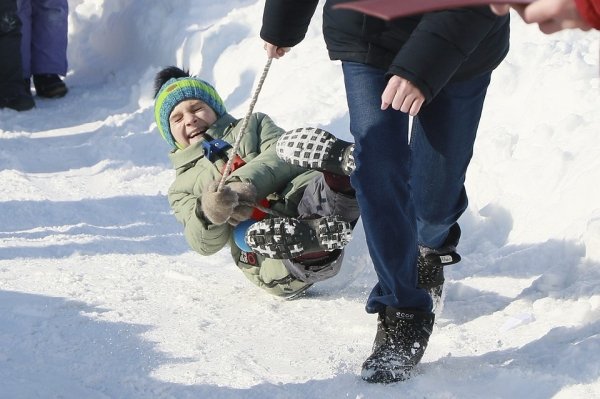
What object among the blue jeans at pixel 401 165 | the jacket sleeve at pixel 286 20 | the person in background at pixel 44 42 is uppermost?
the jacket sleeve at pixel 286 20

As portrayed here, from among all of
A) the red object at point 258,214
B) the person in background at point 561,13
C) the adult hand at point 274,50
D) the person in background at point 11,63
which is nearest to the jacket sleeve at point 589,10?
the person in background at point 561,13

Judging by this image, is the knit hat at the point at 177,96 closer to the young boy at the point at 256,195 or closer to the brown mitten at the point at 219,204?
the young boy at the point at 256,195

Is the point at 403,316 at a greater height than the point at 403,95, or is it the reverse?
the point at 403,95

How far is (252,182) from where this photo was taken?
14.2 ft

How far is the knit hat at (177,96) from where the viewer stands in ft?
16.1

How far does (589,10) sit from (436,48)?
1.26 metres

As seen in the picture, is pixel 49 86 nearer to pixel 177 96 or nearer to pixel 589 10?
pixel 177 96

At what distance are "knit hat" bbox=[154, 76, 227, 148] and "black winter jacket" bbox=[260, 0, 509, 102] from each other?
4.42 feet

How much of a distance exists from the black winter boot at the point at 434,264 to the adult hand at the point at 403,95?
41.4 inches

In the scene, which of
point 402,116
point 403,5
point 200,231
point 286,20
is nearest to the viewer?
point 403,5

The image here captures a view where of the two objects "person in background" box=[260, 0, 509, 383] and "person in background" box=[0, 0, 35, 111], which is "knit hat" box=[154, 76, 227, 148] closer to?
"person in background" box=[260, 0, 509, 383]

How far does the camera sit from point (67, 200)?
6.32 m

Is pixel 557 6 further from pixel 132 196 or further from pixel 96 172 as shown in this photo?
pixel 96 172

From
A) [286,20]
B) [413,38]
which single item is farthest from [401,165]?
[286,20]
